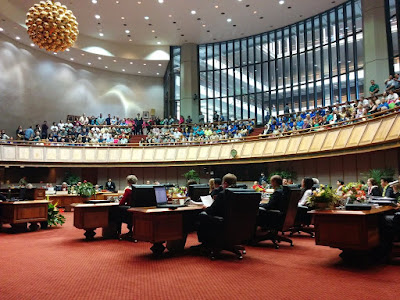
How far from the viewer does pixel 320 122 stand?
42.4 feet

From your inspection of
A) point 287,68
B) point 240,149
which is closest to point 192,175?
point 240,149

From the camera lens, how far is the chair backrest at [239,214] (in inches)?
191

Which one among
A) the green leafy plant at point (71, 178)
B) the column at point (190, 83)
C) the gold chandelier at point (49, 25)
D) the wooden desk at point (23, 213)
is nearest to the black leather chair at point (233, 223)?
the gold chandelier at point (49, 25)

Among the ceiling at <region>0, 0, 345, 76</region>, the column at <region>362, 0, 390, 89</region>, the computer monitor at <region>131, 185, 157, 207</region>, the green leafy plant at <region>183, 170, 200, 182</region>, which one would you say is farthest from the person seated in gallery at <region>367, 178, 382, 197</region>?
the ceiling at <region>0, 0, 345, 76</region>

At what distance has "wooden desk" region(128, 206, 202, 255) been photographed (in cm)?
496

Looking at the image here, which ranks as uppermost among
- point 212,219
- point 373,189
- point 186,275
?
point 373,189

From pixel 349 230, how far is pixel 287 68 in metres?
18.0

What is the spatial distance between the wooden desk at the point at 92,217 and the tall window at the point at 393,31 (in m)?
14.3

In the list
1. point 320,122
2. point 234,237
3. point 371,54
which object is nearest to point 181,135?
point 320,122

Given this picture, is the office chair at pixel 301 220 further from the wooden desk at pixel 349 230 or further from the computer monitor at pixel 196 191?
the wooden desk at pixel 349 230

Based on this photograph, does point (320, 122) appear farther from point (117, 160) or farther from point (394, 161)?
point (117, 160)

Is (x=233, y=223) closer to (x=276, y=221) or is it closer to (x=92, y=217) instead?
(x=276, y=221)

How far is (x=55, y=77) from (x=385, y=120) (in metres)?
20.4

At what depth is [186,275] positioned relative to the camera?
4098mm
